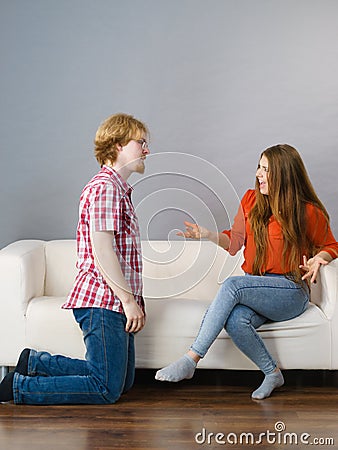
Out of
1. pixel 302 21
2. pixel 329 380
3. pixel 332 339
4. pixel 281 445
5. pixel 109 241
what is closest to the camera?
pixel 281 445

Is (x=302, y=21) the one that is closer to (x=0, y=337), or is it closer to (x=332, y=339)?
(x=332, y=339)

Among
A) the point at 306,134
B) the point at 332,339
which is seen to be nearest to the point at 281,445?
the point at 332,339

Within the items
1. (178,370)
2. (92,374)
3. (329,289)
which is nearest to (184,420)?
(178,370)

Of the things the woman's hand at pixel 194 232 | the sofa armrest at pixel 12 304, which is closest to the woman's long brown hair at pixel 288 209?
the woman's hand at pixel 194 232

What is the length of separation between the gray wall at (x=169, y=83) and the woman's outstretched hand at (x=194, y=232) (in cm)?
95

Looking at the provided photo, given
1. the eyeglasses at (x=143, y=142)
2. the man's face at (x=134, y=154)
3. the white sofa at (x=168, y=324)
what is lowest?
the white sofa at (x=168, y=324)

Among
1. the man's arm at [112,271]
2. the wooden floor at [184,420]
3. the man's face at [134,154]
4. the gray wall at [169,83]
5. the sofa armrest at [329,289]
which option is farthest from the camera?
the gray wall at [169,83]

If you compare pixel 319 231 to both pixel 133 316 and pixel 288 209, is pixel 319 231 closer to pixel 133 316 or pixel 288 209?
pixel 288 209

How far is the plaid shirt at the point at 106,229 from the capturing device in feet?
8.51

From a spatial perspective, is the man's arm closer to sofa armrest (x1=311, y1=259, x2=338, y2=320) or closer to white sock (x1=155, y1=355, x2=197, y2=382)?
white sock (x1=155, y1=355, x2=197, y2=382)

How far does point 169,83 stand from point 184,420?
70.1 inches

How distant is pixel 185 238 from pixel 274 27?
52.5 inches

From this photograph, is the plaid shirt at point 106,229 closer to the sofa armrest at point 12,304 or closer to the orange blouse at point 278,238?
the sofa armrest at point 12,304

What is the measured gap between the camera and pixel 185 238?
112 inches
